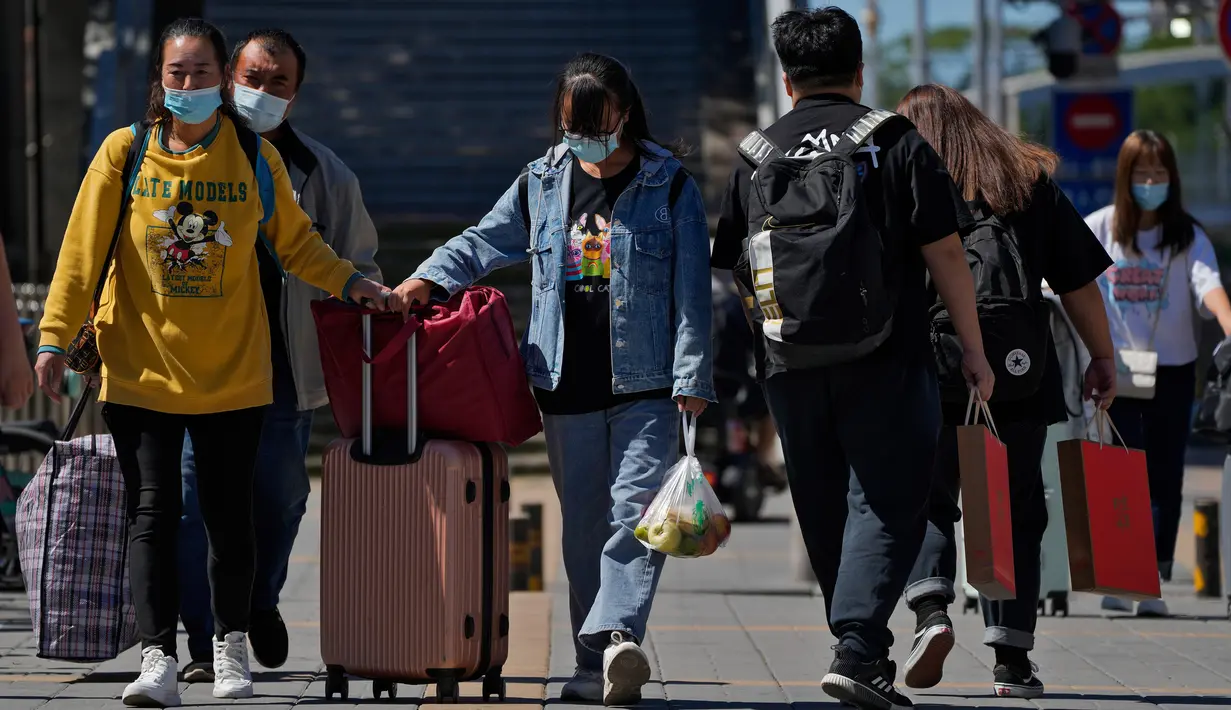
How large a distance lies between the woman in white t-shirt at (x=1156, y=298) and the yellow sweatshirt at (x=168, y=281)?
4.18 metres

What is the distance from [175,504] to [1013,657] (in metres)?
2.48

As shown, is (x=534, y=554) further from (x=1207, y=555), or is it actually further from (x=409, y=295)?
(x=409, y=295)

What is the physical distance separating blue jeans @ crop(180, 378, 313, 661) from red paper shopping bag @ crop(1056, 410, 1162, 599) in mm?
2349

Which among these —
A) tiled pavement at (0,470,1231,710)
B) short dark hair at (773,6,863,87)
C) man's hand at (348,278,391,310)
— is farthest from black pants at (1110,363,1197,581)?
man's hand at (348,278,391,310)

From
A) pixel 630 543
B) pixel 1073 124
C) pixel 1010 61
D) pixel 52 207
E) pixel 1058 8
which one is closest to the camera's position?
pixel 630 543

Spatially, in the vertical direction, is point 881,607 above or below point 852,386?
below

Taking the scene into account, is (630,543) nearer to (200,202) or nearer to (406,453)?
(406,453)

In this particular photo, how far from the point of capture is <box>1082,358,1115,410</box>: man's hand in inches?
245

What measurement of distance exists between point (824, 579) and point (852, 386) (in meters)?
0.63

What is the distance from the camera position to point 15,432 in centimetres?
871

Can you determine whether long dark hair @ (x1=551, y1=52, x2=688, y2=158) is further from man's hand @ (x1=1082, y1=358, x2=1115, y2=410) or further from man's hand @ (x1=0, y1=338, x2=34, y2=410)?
man's hand @ (x1=0, y1=338, x2=34, y2=410)

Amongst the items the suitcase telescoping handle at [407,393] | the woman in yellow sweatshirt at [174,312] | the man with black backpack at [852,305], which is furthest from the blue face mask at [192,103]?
the man with black backpack at [852,305]

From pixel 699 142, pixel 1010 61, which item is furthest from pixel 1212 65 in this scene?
pixel 699 142

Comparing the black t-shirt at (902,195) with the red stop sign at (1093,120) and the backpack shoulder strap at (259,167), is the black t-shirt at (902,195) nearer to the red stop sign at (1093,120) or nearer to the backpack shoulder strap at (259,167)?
the backpack shoulder strap at (259,167)
